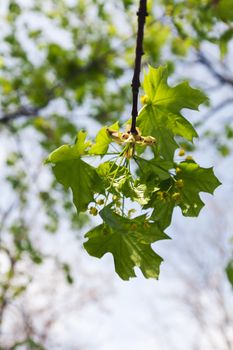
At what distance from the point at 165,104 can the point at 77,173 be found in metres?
0.34

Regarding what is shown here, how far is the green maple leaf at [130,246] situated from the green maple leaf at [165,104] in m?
0.28

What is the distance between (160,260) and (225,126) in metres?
5.46

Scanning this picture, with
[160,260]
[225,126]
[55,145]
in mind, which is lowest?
[160,260]

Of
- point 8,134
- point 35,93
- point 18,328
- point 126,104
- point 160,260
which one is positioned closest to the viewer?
point 160,260

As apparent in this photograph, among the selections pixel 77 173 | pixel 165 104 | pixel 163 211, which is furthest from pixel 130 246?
pixel 165 104

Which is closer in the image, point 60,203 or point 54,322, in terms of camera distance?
point 60,203

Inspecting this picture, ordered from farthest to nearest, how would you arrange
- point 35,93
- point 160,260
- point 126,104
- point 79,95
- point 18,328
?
point 18,328
point 126,104
point 79,95
point 35,93
point 160,260

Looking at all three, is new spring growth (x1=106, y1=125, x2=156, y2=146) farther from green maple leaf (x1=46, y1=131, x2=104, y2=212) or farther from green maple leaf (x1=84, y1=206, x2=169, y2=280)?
green maple leaf (x1=84, y1=206, x2=169, y2=280)

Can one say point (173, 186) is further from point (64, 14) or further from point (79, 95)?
point (64, 14)

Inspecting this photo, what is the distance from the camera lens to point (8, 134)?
6.83m

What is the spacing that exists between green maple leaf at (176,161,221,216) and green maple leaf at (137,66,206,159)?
104 mm

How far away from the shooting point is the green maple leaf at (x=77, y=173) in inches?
51.4

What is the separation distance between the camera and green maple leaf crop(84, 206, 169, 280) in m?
1.24

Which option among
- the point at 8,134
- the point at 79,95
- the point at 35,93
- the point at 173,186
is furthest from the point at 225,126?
the point at 173,186
